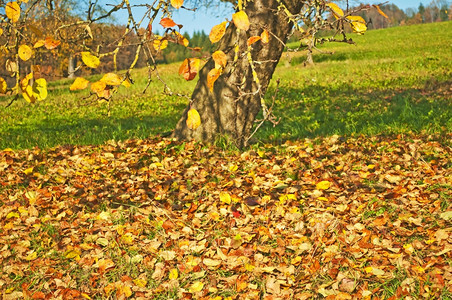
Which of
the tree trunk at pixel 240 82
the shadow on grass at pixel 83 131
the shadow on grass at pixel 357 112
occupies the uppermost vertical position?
the tree trunk at pixel 240 82

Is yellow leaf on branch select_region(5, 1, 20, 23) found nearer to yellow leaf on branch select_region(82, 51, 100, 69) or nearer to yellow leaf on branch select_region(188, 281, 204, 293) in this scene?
yellow leaf on branch select_region(82, 51, 100, 69)

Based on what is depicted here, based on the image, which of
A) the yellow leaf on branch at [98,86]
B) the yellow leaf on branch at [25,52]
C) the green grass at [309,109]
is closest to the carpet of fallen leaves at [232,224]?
the green grass at [309,109]

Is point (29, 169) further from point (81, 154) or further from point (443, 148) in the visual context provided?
point (443, 148)

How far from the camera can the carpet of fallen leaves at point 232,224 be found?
3.20 m

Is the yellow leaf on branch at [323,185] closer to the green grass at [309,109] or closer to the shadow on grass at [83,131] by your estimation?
the green grass at [309,109]

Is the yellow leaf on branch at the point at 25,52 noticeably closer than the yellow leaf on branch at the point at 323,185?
Yes

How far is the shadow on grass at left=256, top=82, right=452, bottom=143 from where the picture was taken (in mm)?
6637

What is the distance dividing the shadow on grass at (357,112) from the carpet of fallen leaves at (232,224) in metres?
1.11

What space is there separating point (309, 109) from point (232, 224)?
653 cm

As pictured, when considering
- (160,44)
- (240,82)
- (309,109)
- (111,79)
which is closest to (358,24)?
(160,44)

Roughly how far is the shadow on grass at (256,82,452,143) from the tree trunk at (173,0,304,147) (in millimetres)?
904

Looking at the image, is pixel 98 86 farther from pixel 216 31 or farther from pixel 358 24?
pixel 358 24

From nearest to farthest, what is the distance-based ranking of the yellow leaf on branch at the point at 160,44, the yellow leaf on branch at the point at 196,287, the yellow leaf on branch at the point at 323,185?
the yellow leaf on branch at the point at 160,44
the yellow leaf on branch at the point at 196,287
the yellow leaf on branch at the point at 323,185

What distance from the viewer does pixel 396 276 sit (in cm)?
305
